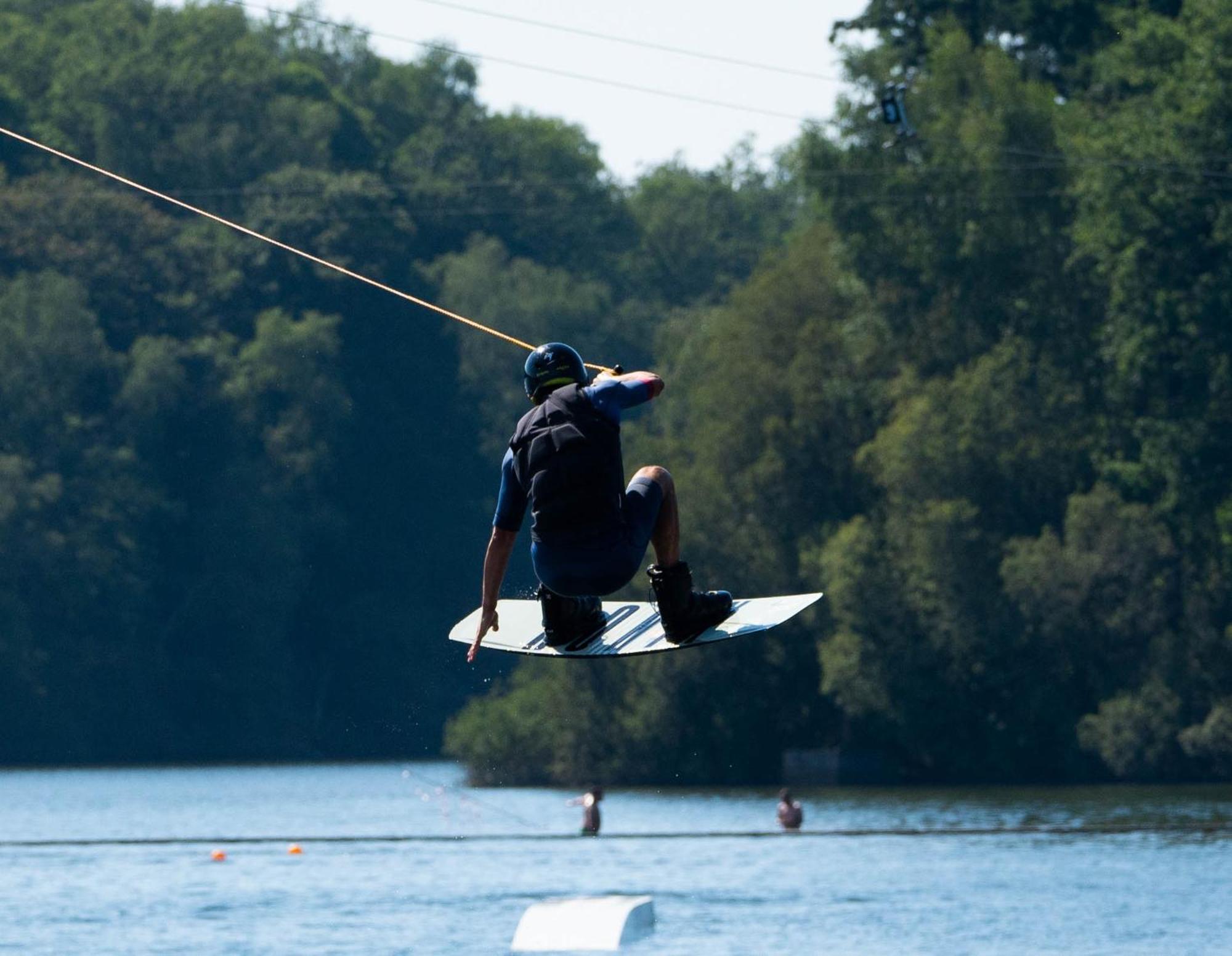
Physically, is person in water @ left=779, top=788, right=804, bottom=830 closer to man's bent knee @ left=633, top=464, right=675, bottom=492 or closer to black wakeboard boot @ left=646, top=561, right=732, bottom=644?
black wakeboard boot @ left=646, top=561, right=732, bottom=644

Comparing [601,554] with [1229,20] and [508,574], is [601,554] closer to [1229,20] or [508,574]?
[1229,20]

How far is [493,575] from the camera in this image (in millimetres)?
12656

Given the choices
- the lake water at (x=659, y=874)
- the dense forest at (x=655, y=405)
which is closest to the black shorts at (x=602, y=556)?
the lake water at (x=659, y=874)

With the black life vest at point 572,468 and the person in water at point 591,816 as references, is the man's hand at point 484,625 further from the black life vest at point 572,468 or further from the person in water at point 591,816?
the person in water at point 591,816

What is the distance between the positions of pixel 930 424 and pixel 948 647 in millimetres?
4461

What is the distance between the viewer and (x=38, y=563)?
66.8 meters

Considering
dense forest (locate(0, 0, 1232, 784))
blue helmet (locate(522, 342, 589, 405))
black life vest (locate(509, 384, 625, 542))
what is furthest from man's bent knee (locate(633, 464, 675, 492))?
dense forest (locate(0, 0, 1232, 784))

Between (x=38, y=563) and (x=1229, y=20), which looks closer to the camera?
(x=1229, y=20)

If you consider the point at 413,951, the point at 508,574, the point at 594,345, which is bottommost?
the point at 413,951

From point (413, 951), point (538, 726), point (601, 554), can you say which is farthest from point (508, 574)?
point (601, 554)

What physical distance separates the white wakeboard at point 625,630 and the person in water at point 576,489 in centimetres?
45

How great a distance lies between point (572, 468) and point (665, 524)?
75 cm

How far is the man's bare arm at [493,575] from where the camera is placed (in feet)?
41.3

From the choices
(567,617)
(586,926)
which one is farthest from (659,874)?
(567,617)
